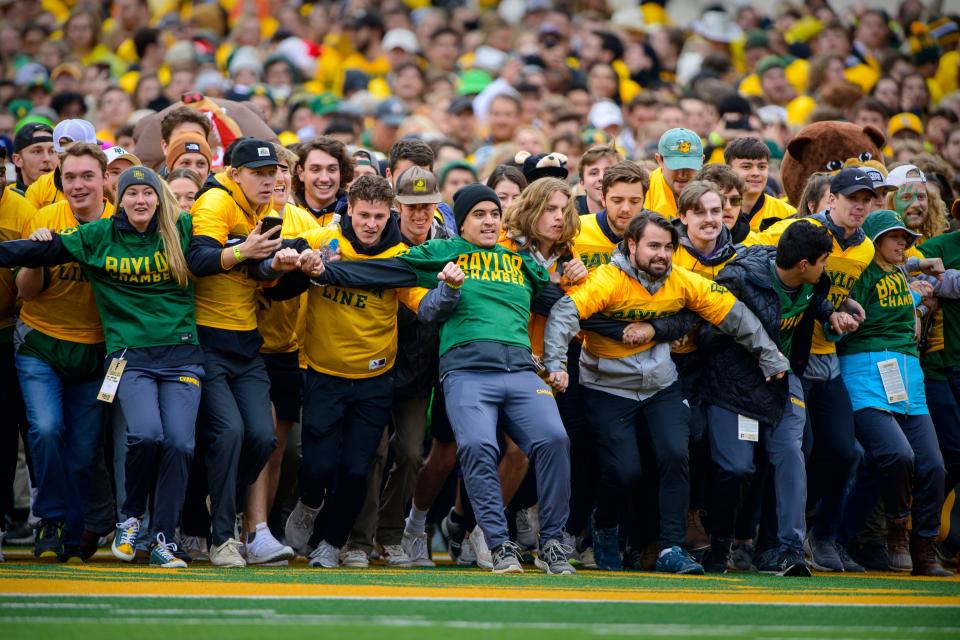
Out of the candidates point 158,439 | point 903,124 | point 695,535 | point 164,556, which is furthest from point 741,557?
point 903,124

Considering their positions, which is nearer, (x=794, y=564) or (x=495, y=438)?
(x=495, y=438)

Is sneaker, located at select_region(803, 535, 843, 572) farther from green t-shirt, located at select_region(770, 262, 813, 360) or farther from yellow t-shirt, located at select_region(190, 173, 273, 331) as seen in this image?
yellow t-shirt, located at select_region(190, 173, 273, 331)

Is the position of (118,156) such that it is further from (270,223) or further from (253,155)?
(270,223)

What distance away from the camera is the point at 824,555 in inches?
376

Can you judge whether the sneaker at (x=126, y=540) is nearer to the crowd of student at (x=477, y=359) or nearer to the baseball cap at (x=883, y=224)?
the crowd of student at (x=477, y=359)

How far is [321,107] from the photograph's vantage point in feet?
50.4

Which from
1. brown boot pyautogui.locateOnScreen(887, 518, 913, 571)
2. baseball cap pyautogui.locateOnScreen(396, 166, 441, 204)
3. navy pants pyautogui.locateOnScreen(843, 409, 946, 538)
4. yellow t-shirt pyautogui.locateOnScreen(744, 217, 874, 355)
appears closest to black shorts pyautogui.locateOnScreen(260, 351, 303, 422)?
baseball cap pyautogui.locateOnScreen(396, 166, 441, 204)

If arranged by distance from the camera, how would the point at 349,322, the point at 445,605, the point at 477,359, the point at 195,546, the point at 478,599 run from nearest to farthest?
the point at 445,605
the point at 478,599
the point at 477,359
the point at 349,322
the point at 195,546

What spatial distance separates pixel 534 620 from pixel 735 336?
341 centimetres

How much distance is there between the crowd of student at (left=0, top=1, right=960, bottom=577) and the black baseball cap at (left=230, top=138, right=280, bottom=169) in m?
0.01

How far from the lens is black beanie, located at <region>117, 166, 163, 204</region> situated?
27.5 ft

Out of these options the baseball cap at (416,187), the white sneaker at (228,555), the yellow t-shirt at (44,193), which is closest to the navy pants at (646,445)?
the baseball cap at (416,187)

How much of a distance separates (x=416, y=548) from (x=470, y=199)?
7.63 ft

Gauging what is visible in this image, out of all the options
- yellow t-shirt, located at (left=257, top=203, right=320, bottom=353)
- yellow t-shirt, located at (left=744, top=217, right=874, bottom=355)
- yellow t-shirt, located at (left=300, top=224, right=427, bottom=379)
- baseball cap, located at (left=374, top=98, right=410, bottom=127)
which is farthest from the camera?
baseball cap, located at (left=374, top=98, right=410, bottom=127)
